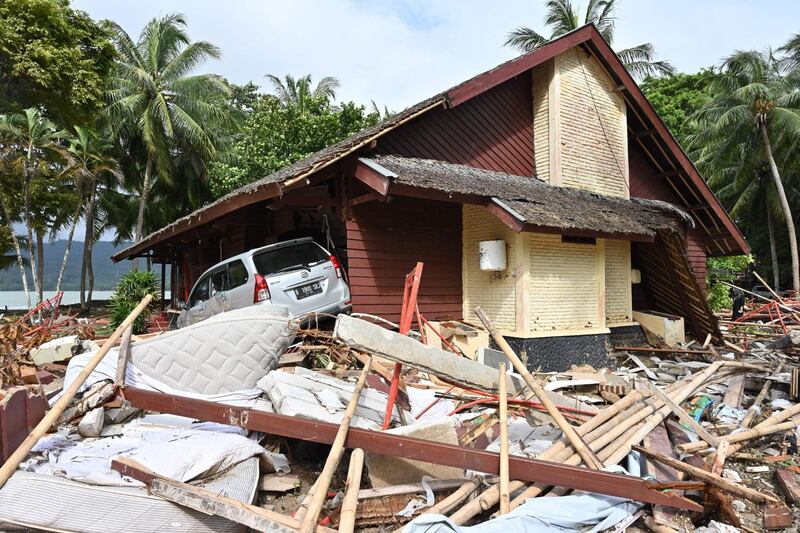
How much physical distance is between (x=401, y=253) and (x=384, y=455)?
5.25 metres

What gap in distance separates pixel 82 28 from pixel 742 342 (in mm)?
26600

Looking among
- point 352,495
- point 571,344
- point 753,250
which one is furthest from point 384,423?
point 753,250

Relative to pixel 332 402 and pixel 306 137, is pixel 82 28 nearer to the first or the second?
pixel 306 137

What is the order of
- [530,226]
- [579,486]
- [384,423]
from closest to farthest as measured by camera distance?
[579,486], [384,423], [530,226]

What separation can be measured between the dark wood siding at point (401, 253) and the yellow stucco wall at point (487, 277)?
0.17m

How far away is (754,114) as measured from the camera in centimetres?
2562

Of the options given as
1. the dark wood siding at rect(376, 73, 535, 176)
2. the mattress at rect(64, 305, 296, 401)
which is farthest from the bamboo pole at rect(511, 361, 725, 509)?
the dark wood siding at rect(376, 73, 535, 176)

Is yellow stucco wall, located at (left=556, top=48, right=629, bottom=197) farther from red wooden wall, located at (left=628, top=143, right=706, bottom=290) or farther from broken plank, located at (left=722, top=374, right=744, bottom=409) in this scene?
broken plank, located at (left=722, top=374, right=744, bottom=409)

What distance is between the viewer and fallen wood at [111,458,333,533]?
2723mm

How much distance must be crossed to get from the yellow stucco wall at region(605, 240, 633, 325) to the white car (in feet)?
19.7

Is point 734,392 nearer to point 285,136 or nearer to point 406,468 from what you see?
point 406,468

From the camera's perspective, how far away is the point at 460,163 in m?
9.85

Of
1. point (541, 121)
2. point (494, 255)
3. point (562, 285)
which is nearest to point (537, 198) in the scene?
point (494, 255)

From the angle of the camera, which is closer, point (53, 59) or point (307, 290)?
point (307, 290)
